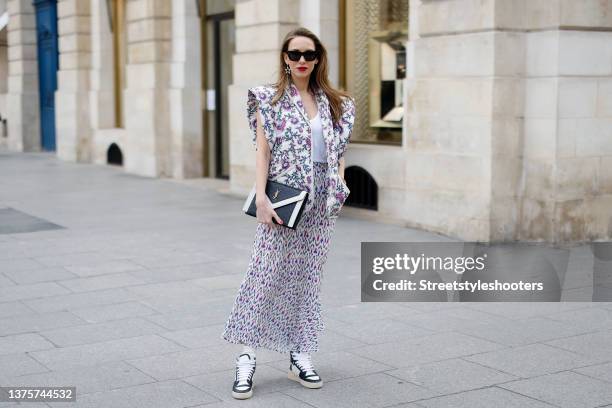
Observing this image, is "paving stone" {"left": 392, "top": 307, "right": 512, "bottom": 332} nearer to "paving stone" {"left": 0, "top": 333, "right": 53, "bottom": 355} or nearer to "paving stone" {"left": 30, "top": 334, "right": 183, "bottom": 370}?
"paving stone" {"left": 30, "top": 334, "right": 183, "bottom": 370}

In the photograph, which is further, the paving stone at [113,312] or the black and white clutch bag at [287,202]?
the paving stone at [113,312]

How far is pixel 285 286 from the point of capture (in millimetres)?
5180

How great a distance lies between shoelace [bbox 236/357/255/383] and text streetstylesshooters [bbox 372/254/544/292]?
2.66 meters

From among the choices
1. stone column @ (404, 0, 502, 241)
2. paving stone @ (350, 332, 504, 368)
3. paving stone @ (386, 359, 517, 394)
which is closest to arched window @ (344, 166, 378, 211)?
stone column @ (404, 0, 502, 241)

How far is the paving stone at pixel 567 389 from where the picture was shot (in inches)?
191

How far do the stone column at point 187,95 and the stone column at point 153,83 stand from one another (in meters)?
0.29

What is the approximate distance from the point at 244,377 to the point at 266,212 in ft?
2.83

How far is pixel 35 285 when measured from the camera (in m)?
7.86

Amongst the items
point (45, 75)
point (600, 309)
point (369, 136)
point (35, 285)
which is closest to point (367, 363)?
point (600, 309)

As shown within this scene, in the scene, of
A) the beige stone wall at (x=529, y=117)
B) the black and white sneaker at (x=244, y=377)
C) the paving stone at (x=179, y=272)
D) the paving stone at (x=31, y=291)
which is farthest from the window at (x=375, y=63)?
the black and white sneaker at (x=244, y=377)

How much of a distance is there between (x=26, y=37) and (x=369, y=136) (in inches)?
565

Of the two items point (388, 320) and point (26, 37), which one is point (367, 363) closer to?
point (388, 320)

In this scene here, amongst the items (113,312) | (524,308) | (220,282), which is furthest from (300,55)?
(220,282)

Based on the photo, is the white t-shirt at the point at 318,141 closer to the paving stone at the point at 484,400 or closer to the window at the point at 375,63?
the paving stone at the point at 484,400
